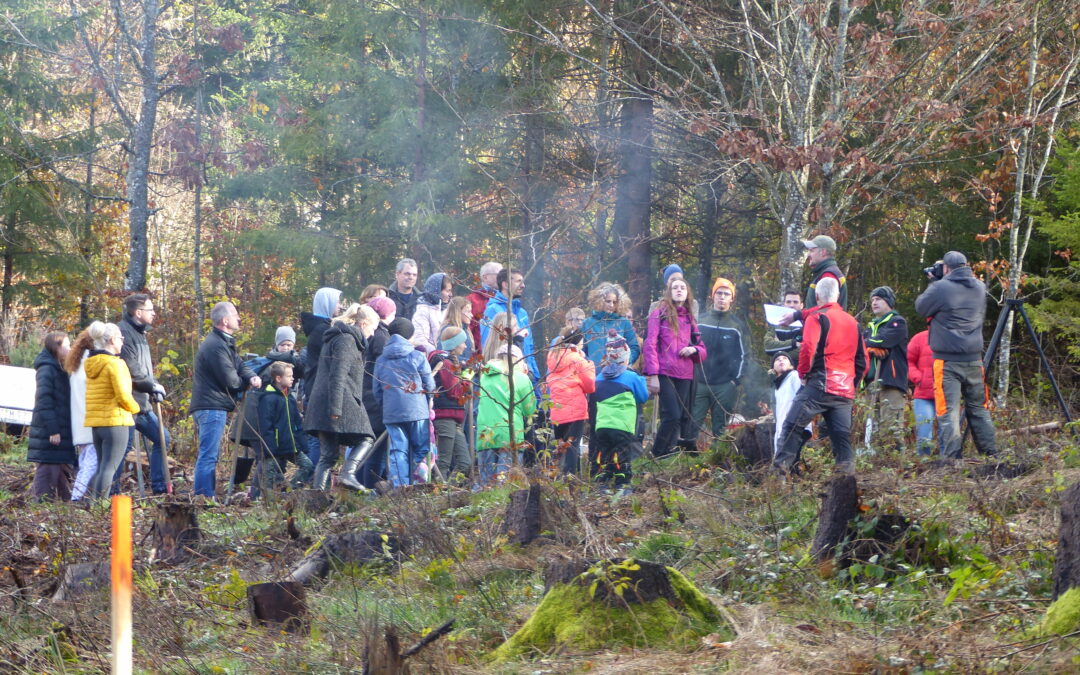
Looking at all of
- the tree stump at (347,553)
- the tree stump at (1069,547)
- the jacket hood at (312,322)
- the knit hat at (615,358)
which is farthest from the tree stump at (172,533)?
the tree stump at (1069,547)

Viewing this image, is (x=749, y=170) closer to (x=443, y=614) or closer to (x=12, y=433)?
(x=12, y=433)

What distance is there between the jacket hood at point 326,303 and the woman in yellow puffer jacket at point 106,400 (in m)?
1.70

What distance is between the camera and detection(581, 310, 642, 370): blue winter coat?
9.11 m

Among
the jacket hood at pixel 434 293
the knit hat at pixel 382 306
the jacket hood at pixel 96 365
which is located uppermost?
the jacket hood at pixel 434 293

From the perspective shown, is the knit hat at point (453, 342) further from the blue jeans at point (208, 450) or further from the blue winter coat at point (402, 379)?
the blue jeans at point (208, 450)

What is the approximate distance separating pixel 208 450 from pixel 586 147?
9.93m

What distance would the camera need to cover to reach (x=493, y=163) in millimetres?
18422

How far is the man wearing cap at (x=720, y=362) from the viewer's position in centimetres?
1084

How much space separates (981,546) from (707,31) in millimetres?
10833

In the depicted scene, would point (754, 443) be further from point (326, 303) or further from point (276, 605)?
point (276, 605)

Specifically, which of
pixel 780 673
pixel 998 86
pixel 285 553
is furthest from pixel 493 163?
pixel 780 673

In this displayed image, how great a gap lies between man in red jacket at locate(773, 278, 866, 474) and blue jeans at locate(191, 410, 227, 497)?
487cm

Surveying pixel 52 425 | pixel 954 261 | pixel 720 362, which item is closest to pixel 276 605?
pixel 52 425

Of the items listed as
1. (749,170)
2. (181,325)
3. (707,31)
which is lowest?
(181,325)
